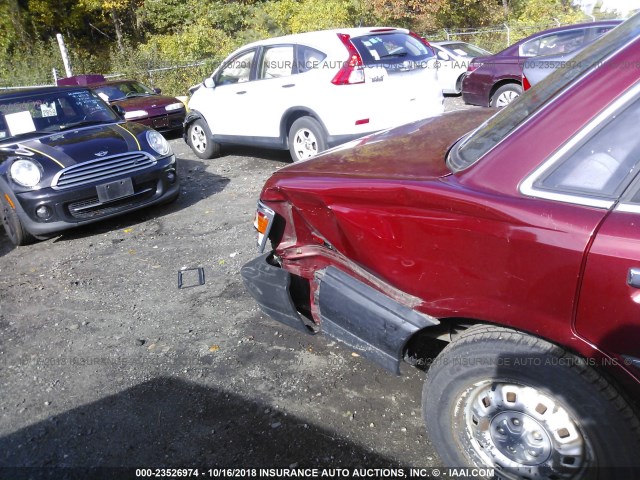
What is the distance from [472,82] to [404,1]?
12929 mm

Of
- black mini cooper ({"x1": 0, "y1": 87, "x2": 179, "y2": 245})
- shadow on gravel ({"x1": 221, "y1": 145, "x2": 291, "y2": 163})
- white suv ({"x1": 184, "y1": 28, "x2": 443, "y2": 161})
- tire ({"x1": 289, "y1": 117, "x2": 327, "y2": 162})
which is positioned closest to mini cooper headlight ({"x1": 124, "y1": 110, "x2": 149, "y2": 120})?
shadow on gravel ({"x1": 221, "y1": 145, "x2": 291, "y2": 163})

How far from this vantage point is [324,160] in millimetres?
2912

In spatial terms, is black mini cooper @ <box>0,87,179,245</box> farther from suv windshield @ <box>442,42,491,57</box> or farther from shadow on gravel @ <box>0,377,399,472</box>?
suv windshield @ <box>442,42,491,57</box>

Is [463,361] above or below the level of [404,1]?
below

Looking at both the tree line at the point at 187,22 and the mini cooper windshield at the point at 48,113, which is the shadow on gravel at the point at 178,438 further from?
the tree line at the point at 187,22

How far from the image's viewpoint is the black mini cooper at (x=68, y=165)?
549cm

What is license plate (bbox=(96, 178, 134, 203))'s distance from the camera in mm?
5695

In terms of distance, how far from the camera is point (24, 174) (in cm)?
548

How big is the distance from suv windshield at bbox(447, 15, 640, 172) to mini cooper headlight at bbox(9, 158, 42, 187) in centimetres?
461

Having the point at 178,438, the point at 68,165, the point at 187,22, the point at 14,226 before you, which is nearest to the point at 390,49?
the point at 68,165

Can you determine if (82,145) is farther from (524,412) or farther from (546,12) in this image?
(546,12)

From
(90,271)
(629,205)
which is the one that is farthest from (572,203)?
(90,271)

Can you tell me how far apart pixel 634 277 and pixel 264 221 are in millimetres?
1901

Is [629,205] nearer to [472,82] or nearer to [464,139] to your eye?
[464,139]
